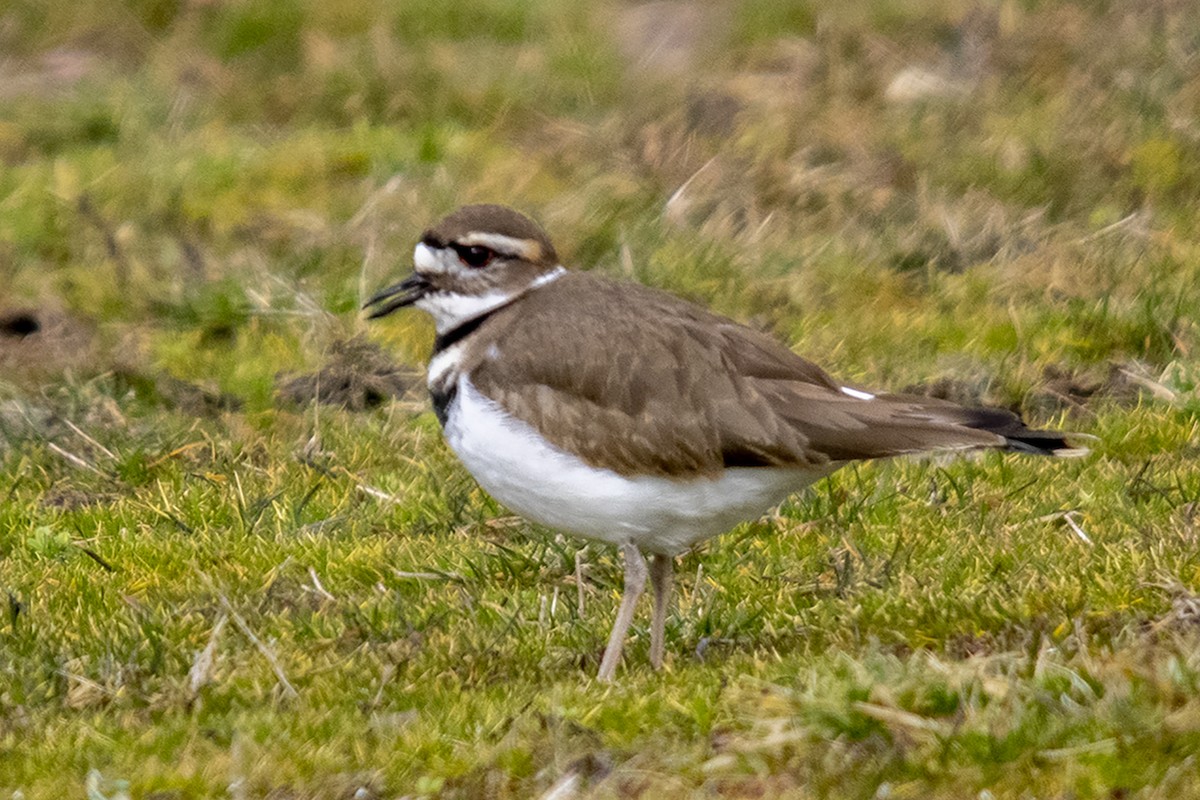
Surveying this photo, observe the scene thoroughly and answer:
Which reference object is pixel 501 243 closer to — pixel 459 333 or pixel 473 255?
pixel 473 255

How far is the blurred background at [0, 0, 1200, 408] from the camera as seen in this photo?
9609 mm

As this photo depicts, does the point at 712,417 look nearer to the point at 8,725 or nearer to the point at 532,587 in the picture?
the point at 532,587

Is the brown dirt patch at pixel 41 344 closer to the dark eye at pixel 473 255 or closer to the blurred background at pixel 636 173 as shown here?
the blurred background at pixel 636 173

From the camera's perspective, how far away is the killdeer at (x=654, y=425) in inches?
231

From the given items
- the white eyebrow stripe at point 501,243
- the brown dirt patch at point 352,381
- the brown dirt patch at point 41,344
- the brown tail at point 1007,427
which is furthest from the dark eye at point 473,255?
the brown dirt patch at point 41,344

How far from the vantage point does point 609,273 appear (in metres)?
10.3

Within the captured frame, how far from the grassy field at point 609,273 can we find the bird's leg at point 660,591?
0.09 m

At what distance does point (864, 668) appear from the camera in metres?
5.12

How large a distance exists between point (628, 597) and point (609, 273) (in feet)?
14.4

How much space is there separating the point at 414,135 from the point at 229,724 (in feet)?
25.4

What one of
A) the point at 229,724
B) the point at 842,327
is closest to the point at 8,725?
the point at 229,724

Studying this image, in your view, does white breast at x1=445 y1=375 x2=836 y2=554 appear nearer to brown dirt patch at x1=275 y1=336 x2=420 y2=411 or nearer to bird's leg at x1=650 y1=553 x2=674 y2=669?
bird's leg at x1=650 y1=553 x2=674 y2=669

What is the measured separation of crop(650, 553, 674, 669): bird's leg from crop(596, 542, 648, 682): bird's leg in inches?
4.0

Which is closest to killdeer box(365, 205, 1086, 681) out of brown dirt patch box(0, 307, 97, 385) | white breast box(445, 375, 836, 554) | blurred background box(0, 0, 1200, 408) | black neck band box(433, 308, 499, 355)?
white breast box(445, 375, 836, 554)
